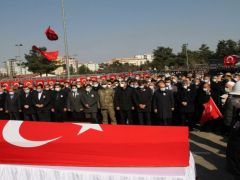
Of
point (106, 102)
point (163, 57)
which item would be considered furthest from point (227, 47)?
point (106, 102)

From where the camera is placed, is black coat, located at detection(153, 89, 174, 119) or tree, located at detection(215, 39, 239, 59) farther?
tree, located at detection(215, 39, 239, 59)

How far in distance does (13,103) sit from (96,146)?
803 cm

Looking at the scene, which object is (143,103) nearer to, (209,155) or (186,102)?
(186,102)

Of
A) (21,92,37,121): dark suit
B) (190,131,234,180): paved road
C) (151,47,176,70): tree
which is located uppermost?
(151,47,176,70): tree

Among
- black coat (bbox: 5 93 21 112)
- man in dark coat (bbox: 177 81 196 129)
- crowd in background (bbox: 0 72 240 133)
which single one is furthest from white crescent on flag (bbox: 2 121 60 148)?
black coat (bbox: 5 93 21 112)

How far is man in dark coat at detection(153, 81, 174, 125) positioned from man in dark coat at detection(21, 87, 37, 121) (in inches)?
167

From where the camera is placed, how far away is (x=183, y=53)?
→ 186 feet

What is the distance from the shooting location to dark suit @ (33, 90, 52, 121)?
11.1 meters

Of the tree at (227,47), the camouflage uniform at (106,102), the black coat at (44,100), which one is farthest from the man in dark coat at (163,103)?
the tree at (227,47)

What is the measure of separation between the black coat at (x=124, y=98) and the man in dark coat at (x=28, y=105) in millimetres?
2845

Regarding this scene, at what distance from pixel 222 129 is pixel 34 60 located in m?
51.0

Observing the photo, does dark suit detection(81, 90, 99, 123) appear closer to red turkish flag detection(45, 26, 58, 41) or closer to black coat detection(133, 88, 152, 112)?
black coat detection(133, 88, 152, 112)

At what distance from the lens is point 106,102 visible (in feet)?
35.8

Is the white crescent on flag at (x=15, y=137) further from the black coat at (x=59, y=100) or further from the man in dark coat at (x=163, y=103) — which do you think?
the black coat at (x=59, y=100)
